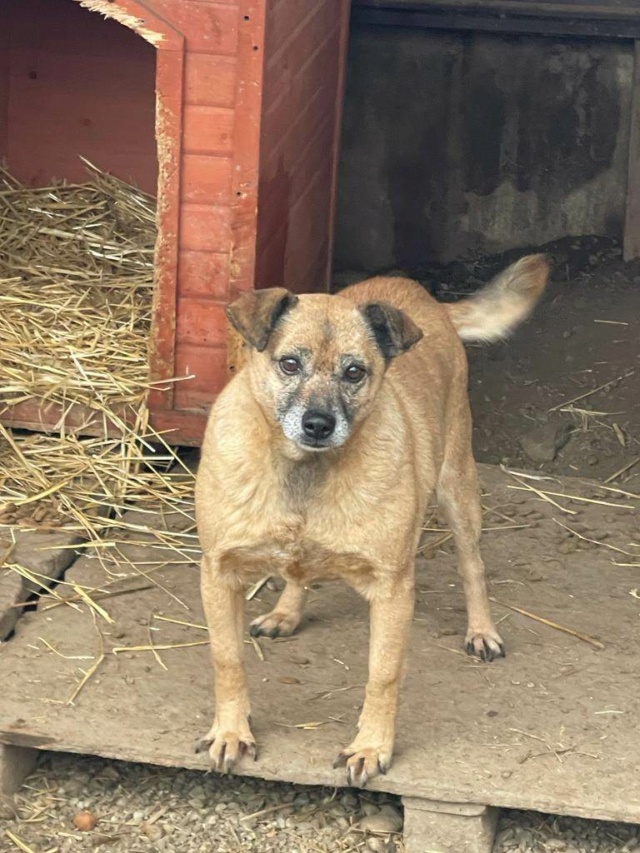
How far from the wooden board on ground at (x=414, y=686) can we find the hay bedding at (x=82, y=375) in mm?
428

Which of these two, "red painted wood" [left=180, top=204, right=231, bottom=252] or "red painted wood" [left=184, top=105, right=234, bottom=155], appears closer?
"red painted wood" [left=184, top=105, right=234, bottom=155]

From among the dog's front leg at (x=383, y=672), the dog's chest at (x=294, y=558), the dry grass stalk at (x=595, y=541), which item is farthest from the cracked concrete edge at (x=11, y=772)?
the dry grass stalk at (x=595, y=541)

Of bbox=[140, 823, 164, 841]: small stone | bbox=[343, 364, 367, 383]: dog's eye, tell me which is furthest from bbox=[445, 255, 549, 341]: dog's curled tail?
bbox=[140, 823, 164, 841]: small stone

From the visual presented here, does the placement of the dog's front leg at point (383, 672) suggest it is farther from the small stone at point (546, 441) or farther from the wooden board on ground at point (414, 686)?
the small stone at point (546, 441)

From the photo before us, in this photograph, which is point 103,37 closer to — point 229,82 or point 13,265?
point 13,265

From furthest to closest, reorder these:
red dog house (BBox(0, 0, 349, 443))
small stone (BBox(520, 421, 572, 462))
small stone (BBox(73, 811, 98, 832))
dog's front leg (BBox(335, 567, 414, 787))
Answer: small stone (BBox(520, 421, 572, 462)) → red dog house (BBox(0, 0, 349, 443)) → small stone (BBox(73, 811, 98, 832)) → dog's front leg (BBox(335, 567, 414, 787))

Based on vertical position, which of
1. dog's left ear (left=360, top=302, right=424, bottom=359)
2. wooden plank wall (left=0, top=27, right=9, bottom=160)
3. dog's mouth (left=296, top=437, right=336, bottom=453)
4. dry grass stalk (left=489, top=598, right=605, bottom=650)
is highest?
wooden plank wall (left=0, top=27, right=9, bottom=160)

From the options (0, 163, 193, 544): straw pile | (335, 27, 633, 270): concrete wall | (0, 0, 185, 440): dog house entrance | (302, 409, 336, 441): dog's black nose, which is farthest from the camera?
(335, 27, 633, 270): concrete wall

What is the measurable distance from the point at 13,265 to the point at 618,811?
14.9 ft

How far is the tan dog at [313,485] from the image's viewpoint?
3.98 m

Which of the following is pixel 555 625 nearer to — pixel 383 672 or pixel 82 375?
pixel 383 672

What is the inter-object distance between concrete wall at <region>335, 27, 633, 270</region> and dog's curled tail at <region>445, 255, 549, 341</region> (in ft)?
14.0

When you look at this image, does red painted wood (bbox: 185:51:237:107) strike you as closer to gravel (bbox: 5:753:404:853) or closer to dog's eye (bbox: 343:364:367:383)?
dog's eye (bbox: 343:364:367:383)

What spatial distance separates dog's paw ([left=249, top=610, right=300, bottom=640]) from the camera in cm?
501
